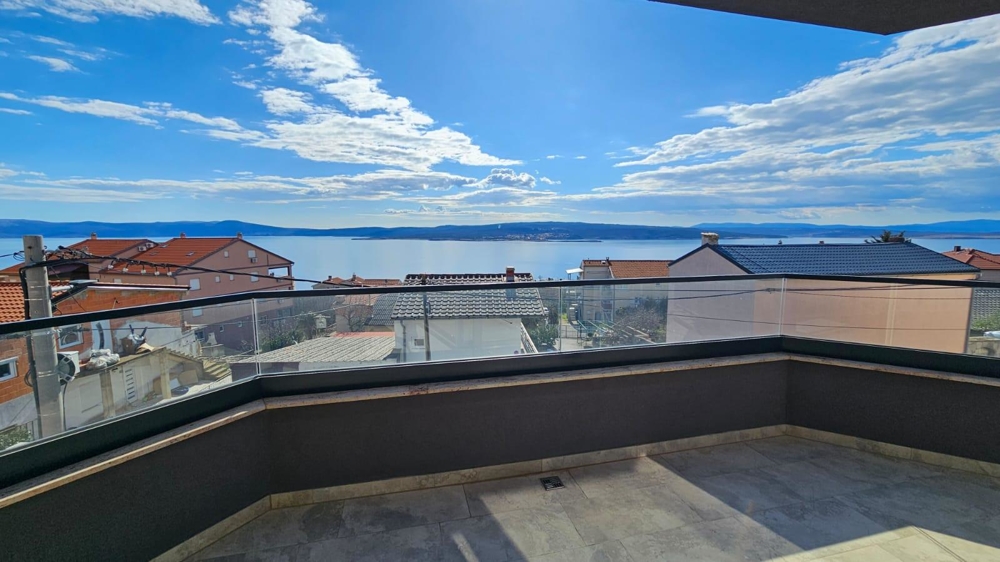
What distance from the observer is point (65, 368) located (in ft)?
5.57

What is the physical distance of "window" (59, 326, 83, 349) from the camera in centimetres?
168

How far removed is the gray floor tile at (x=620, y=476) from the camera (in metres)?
2.54

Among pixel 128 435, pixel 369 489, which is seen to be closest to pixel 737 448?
pixel 369 489

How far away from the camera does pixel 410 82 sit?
39.0 feet

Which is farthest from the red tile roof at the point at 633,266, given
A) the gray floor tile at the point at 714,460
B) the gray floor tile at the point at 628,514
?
the gray floor tile at the point at 628,514

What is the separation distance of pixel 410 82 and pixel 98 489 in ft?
41.0

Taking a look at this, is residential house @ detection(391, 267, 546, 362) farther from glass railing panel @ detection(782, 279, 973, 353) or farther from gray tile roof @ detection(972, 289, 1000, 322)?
gray tile roof @ detection(972, 289, 1000, 322)

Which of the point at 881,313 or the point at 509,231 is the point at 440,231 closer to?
the point at 509,231

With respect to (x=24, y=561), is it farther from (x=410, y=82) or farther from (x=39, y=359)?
(x=410, y=82)

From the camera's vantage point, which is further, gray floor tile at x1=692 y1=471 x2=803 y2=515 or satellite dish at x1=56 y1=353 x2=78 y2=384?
gray floor tile at x1=692 y1=471 x2=803 y2=515

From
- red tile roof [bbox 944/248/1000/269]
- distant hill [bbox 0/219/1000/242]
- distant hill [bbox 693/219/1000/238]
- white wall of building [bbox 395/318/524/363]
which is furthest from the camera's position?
distant hill [bbox 0/219/1000/242]

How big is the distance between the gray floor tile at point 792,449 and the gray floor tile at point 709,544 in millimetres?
1015

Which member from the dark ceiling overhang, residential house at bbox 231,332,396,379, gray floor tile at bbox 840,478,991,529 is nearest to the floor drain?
residential house at bbox 231,332,396,379

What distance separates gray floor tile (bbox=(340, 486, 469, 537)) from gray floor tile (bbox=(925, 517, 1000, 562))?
259 centimetres
